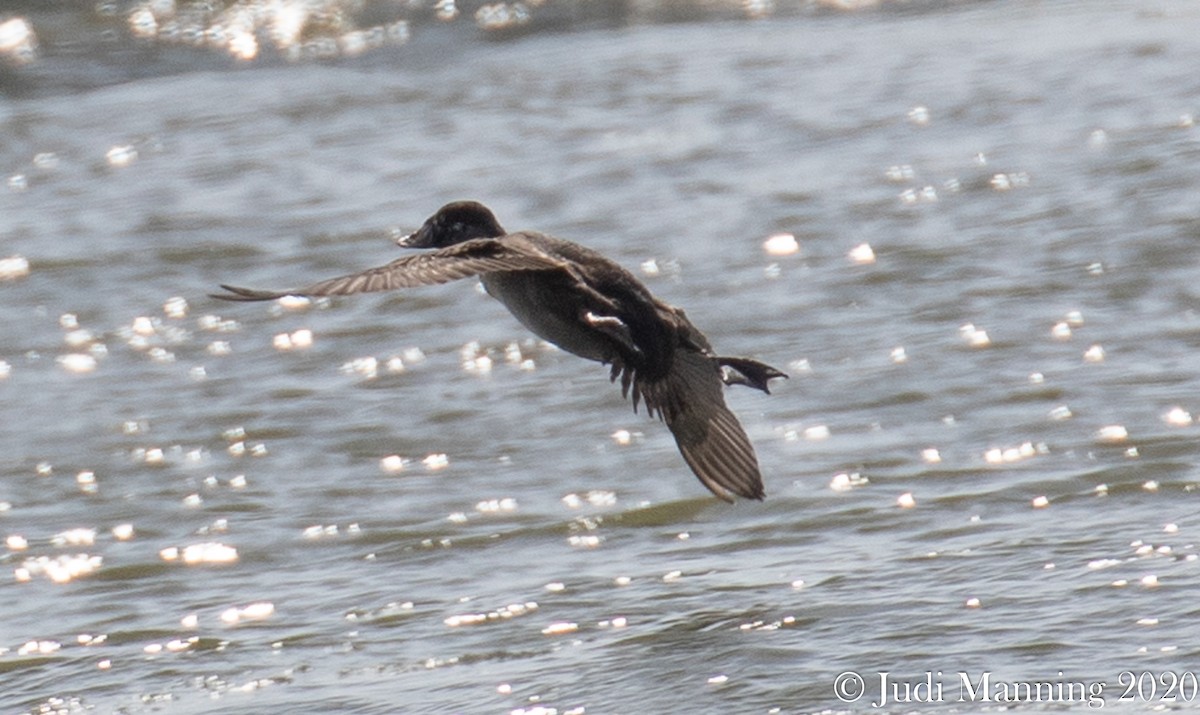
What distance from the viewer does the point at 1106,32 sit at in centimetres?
1111

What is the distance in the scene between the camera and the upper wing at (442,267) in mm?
4398

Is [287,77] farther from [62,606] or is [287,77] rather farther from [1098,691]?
[1098,691]

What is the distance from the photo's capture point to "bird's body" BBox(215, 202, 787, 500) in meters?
4.91

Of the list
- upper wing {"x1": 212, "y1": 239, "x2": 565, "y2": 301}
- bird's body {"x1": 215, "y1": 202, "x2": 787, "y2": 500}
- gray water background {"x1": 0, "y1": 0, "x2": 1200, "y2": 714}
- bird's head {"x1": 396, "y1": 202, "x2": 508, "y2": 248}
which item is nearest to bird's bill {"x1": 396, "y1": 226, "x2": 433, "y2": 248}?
bird's head {"x1": 396, "y1": 202, "x2": 508, "y2": 248}

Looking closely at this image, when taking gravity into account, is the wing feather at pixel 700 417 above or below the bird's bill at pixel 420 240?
below

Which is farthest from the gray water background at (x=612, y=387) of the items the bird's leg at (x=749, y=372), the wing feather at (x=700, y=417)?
the bird's leg at (x=749, y=372)

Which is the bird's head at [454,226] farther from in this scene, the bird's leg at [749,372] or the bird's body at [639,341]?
the bird's leg at [749,372]

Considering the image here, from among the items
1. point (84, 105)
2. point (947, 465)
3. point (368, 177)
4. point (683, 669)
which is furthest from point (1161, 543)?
point (84, 105)

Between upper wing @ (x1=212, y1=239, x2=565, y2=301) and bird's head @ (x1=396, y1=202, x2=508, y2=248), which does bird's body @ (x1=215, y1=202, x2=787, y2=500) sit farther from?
bird's head @ (x1=396, y1=202, x2=508, y2=248)

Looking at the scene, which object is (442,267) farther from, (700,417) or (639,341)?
(700,417)

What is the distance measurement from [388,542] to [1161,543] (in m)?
2.00

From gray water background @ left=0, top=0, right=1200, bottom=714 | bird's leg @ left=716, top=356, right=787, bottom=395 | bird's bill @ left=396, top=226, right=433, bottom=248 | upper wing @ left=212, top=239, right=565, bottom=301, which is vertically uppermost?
upper wing @ left=212, top=239, right=565, bottom=301

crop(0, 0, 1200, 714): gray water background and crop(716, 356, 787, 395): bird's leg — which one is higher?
crop(716, 356, 787, 395): bird's leg

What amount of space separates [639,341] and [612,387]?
205 cm
